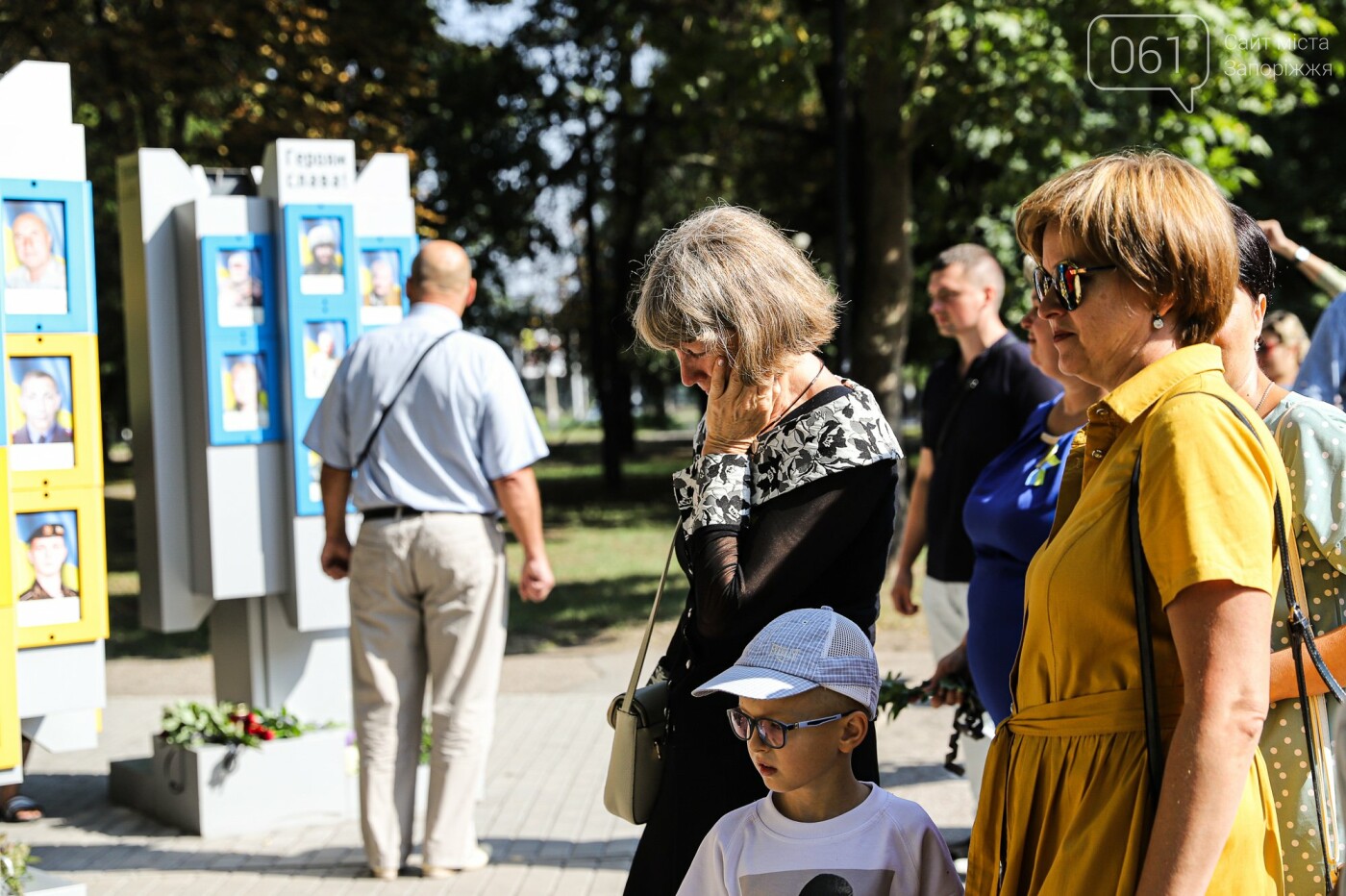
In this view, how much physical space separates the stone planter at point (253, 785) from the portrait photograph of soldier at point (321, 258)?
204cm

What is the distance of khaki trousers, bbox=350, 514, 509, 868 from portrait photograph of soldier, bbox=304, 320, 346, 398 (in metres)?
1.34

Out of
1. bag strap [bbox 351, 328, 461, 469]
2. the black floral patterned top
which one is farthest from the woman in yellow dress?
bag strap [bbox 351, 328, 461, 469]

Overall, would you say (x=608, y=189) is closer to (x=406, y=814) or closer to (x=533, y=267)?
(x=533, y=267)

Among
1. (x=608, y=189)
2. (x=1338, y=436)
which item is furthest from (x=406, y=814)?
(x=608, y=189)

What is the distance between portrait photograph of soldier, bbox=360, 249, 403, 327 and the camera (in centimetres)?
659

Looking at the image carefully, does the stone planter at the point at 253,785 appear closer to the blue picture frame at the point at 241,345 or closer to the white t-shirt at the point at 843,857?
the blue picture frame at the point at 241,345

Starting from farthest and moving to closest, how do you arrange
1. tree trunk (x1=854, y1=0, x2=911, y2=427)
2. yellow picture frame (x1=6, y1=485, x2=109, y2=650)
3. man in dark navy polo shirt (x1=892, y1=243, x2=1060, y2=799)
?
tree trunk (x1=854, y1=0, x2=911, y2=427), yellow picture frame (x1=6, y1=485, x2=109, y2=650), man in dark navy polo shirt (x1=892, y1=243, x2=1060, y2=799)

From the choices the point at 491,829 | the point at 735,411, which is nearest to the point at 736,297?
the point at 735,411

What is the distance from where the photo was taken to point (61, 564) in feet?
17.0

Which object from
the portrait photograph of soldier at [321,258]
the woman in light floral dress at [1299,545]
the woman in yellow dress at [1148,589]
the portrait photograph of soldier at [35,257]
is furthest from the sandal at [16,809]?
the woman in light floral dress at [1299,545]

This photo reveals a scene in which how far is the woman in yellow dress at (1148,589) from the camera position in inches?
67.7

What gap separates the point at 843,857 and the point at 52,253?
3.94 metres

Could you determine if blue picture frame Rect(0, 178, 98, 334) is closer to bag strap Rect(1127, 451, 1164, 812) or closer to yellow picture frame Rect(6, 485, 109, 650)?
yellow picture frame Rect(6, 485, 109, 650)

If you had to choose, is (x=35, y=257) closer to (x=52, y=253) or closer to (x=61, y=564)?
(x=52, y=253)
